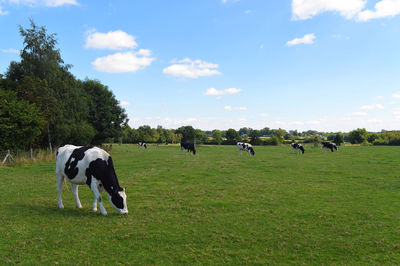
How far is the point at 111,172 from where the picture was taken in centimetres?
787

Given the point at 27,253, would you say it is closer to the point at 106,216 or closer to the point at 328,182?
the point at 106,216

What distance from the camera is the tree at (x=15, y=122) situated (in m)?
19.8

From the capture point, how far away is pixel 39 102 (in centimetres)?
2497

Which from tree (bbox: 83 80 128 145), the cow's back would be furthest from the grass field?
tree (bbox: 83 80 128 145)

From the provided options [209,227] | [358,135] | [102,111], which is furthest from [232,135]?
[209,227]

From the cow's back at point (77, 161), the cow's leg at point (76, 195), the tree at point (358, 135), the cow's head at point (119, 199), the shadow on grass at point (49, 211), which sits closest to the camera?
the cow's head at point (119, 199)

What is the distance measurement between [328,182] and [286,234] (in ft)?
28.8

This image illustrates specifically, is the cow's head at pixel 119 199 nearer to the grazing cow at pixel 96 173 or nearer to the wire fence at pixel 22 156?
the grazing cow at pixel 96 173

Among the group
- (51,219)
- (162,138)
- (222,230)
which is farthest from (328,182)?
(162,138)

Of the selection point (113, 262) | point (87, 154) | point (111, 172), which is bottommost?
point (113, 262)

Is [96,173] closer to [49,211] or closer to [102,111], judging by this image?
[49,211]

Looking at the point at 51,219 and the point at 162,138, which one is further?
the point at 162,138

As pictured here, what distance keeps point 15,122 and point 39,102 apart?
205 inches

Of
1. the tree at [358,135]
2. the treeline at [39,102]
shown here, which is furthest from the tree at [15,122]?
the tree at [358,135]
